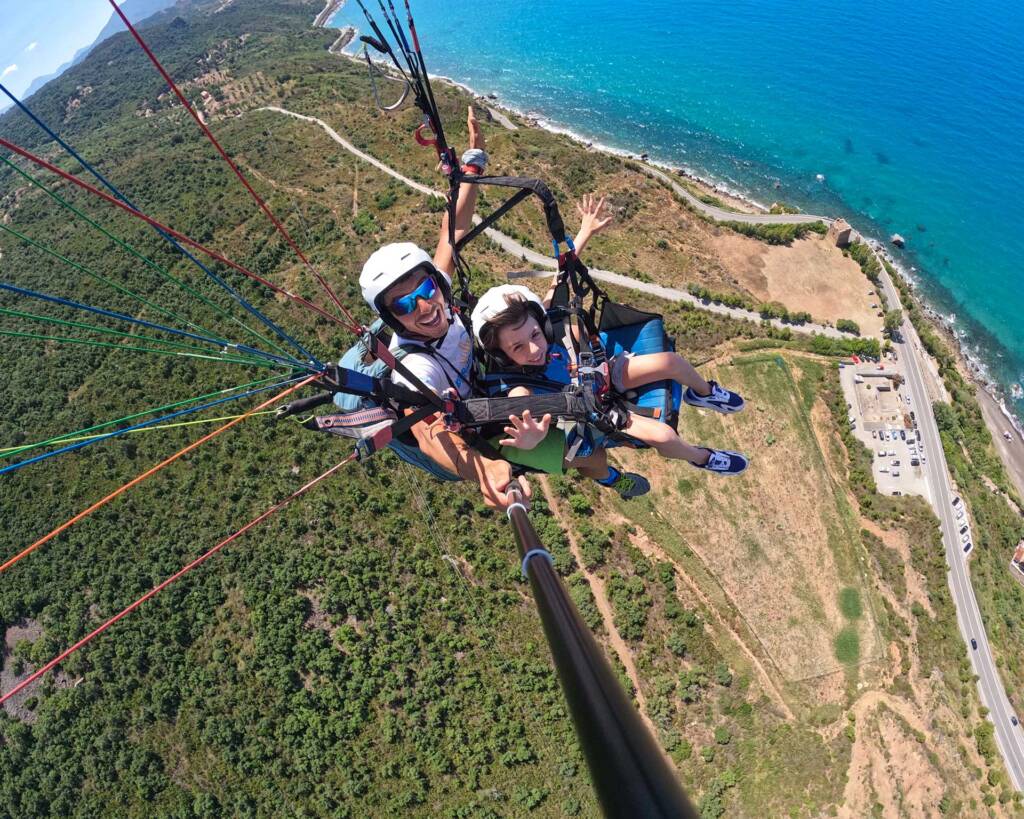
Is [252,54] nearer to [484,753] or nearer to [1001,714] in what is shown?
[484,753]

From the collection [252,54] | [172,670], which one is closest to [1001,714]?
[172,670]

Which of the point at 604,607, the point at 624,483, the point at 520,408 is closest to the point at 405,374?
the point at 520,408

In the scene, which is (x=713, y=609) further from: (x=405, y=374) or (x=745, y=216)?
(x=745, y=216)

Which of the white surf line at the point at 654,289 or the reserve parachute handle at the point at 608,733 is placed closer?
the reserve parachute handle at the point at 608,733

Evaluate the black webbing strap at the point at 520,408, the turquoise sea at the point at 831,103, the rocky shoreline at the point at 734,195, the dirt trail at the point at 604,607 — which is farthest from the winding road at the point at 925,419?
the black webbing strap at the point at 520,408

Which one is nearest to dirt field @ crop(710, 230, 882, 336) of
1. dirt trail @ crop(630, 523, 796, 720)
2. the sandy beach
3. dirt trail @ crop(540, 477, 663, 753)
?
the sandy beach

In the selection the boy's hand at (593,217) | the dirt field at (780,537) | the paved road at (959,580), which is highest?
the boy's hand at (593,217)

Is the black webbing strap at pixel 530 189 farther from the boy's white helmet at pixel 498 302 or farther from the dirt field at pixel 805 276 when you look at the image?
the dirt field at pixel 805 276
